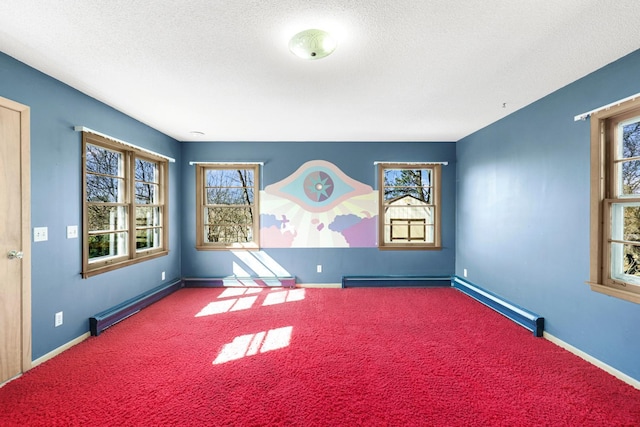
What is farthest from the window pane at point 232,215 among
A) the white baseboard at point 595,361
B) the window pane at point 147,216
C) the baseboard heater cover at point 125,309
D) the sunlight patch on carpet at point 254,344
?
the white baseboard at point 595,361

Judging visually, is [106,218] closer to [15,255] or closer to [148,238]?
[148,238]

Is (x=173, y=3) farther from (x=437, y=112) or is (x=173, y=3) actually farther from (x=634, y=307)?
(x=634, y=307)

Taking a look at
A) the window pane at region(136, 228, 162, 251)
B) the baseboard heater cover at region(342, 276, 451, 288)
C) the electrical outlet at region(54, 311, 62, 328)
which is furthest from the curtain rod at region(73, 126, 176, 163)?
the baseboard heater cover at region(342, 276, 451, 288)

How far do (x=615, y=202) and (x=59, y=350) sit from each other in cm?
485

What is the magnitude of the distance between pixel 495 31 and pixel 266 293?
153 inches

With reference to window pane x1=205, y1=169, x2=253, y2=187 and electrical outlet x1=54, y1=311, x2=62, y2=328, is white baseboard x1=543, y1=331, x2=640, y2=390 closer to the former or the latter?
window pane x1=205, y1=169, x2=253, y2=187

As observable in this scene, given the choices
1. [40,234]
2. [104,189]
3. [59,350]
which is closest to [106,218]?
[104,189]

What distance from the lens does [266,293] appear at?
4117 millimetres

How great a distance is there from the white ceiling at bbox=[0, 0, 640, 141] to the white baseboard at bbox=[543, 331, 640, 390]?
2388 mm

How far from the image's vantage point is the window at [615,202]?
2.10m

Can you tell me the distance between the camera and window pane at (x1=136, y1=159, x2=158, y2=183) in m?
3.67

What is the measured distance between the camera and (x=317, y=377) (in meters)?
2.06

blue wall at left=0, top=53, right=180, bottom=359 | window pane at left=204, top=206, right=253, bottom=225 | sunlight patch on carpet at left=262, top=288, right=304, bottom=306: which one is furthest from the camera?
window pane at left=204, top=206, right=253, bottom=225

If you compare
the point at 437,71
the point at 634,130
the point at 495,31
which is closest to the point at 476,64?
the point at 437,71
